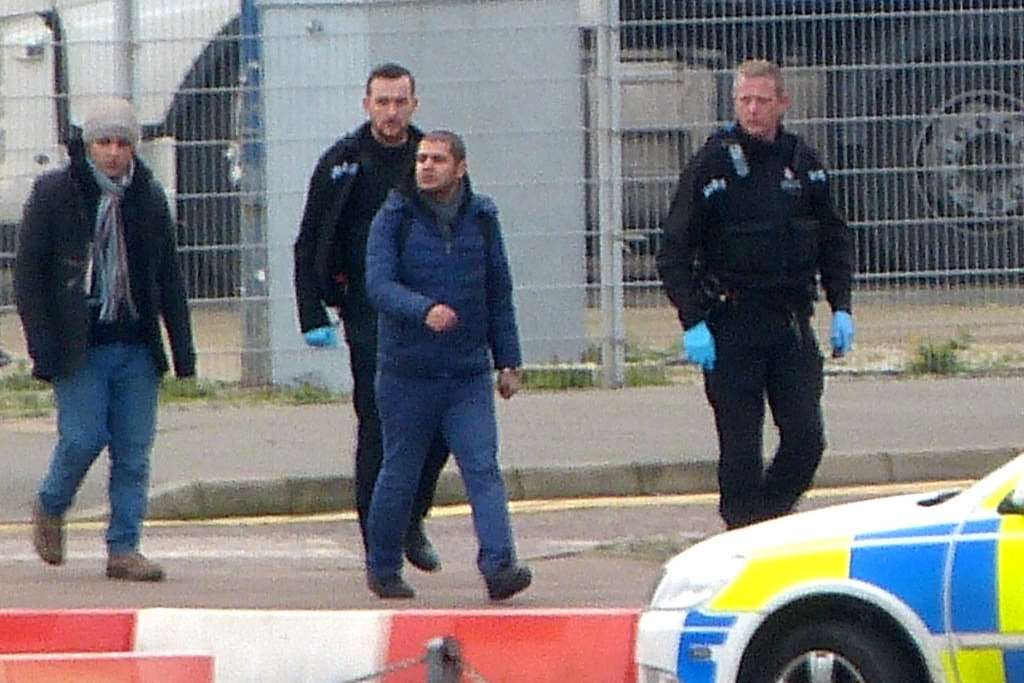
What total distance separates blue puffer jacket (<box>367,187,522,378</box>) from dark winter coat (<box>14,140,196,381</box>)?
1.07 m

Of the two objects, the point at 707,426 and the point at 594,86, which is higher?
the point at 594,86

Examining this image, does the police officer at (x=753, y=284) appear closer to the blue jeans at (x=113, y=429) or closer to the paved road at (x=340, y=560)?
the paved road at (x=340, y=560)

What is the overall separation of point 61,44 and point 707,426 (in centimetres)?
405

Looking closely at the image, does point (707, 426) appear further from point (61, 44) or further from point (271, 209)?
point (61, 44)

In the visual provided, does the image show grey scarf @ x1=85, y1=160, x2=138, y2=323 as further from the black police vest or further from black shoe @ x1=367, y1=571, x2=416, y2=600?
the black police vest

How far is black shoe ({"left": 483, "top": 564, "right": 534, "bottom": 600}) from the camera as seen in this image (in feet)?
30.5

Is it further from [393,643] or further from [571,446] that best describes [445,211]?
[571,446]

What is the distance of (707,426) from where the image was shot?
14.1m

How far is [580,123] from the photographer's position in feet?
51.7

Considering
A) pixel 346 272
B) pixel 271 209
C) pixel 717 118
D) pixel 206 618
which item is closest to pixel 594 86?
pixel 717 118

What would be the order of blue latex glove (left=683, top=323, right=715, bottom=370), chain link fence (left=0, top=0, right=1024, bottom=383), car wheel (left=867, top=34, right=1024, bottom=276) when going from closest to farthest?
blue latex glove (left=683, top=323, right=715, bottom=370) < chain link fence (left=0, top=0, right=1024, bottom=383) < car wheel (left=867, top=34, right=1024, bottom=276)

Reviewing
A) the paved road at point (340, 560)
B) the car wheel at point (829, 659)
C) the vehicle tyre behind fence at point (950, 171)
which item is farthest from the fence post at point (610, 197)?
the car wheel at point (829, 659)

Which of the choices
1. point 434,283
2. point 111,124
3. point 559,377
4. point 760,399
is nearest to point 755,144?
point 760,399

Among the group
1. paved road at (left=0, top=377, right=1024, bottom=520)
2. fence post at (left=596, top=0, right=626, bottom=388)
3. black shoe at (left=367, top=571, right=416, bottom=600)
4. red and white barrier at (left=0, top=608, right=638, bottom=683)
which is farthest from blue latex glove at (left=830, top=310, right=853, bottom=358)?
fence post at (left=596, top=0, right=626, bottom=388)
